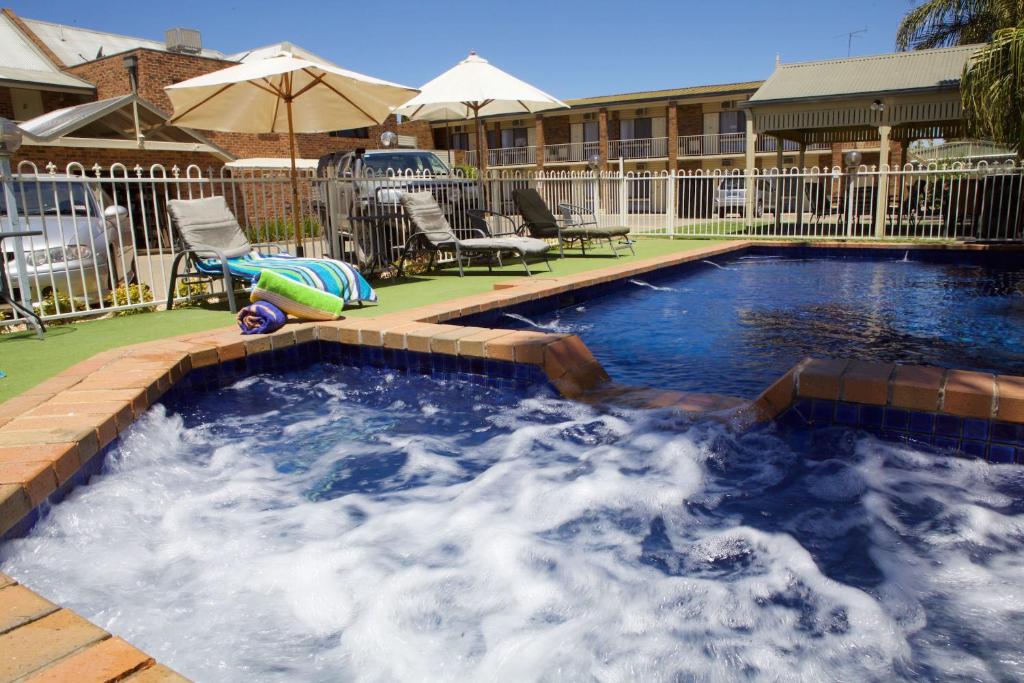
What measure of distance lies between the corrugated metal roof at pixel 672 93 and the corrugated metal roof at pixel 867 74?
Result: 529 inches

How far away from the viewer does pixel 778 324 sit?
18.4 ft

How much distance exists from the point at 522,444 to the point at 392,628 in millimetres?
1270

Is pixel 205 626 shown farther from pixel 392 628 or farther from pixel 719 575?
pixel 719 575

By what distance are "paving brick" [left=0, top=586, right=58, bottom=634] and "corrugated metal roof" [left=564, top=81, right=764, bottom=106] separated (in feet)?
105

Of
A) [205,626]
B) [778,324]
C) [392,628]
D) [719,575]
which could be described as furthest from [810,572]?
[778,324]

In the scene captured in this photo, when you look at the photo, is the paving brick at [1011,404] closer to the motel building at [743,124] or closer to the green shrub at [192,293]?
the green shrub at [192,293]

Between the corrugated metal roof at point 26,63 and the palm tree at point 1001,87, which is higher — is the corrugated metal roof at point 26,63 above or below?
above

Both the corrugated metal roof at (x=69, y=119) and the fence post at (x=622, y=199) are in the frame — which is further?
the corrugated metal roof at (x=69, y=119)

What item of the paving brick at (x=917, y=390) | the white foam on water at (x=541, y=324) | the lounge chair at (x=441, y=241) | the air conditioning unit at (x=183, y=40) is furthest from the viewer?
the air conditioning unit at (x=183, y=40)

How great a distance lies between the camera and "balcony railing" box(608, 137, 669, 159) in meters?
33.2

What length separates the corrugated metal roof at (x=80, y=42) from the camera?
2439 centimetres

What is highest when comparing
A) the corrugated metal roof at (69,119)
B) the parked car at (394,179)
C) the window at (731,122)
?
the window at (731,122)

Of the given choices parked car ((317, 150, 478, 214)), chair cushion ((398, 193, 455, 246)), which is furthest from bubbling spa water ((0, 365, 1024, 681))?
parked car ((317, 150, 478, 214))

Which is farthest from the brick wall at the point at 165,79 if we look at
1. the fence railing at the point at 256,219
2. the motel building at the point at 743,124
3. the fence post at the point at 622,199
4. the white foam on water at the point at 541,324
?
the white foam on water at the point at 541,324
